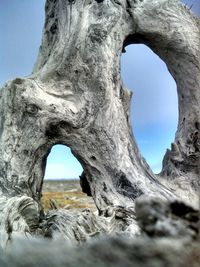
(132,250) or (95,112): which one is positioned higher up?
(95,112)

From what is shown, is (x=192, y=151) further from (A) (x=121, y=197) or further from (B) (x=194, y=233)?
(B) (x=194, y=233)

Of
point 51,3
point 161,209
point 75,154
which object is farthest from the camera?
point 51,3

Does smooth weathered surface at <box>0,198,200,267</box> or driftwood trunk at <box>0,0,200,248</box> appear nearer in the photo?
smooth weathered surface at <box>0,198,200,267</box>

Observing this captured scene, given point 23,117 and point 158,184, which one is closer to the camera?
point 23,117

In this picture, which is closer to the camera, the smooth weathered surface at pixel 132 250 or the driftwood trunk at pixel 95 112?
the smooth weathered surface at pixel 132 250

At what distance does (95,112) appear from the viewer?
8438 millimetres

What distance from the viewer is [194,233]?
1.81 metres

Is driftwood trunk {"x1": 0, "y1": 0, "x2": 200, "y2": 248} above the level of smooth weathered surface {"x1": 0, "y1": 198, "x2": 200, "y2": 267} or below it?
above

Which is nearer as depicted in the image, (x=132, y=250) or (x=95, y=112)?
(x=132, y=250)

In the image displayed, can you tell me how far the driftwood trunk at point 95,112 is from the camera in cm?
784

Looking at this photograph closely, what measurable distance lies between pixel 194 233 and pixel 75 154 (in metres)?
6.66

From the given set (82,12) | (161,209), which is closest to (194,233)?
(161,209)

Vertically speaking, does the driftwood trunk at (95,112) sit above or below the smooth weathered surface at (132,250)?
above

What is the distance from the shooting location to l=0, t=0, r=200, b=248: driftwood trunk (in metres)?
7.84
